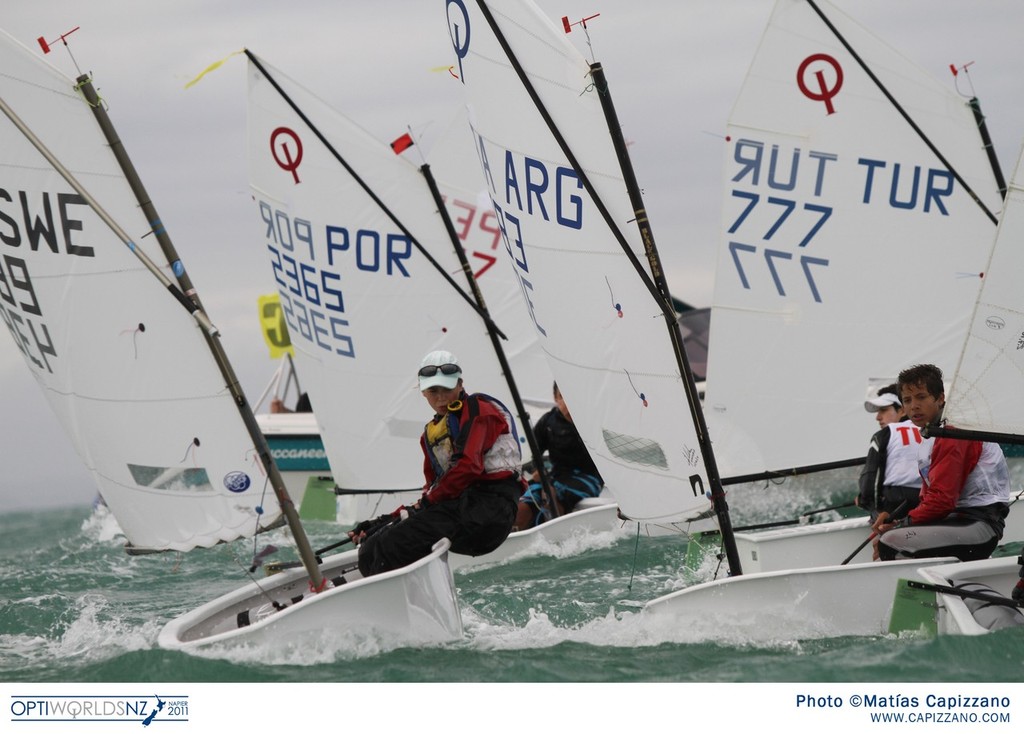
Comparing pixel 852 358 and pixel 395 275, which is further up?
pixel 395 275

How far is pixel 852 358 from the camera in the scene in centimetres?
900

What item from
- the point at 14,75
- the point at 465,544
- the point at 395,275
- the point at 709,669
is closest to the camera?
the point at 709,669

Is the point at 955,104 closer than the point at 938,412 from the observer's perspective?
No

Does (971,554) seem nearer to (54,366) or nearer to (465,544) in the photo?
(465,544)

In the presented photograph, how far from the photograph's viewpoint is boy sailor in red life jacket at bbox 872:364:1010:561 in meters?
5.70

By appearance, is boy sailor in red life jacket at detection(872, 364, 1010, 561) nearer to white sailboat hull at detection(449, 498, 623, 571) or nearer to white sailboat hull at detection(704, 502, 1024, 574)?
white sailboat hull at detection(704, 502, 1024, 574)

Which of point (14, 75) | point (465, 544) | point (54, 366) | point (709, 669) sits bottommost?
point (709, 669)

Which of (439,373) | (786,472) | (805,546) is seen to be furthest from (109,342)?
(786,472)

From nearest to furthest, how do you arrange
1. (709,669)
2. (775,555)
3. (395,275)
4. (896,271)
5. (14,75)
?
(709,669)
(14,75)
(775,555)
(896,271)
(395,275)

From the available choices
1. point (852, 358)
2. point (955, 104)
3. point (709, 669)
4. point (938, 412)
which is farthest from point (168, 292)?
point (955, 104)

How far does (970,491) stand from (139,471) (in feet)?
13.0

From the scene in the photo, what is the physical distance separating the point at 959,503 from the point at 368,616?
8.89ft

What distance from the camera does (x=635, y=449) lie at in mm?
6621

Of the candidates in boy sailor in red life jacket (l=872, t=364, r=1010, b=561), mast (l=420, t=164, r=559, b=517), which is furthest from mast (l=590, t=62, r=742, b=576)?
mast (l=420, t=164, r=559, b=517)
